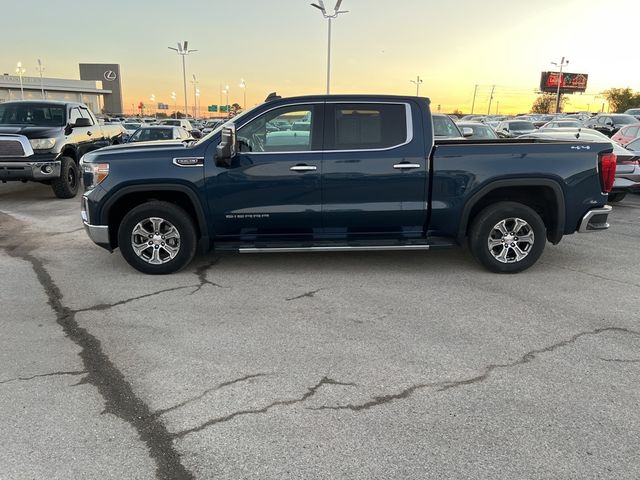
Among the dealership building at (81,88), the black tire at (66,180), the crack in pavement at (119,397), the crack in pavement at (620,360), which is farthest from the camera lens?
the dealership building at (81,88)

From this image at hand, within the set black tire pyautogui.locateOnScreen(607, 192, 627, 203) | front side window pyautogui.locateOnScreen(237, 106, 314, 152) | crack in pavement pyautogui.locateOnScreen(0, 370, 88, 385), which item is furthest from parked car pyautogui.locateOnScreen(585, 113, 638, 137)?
crack in pavement pyautogui.locateOnScreen(0, 370, 88, 385)

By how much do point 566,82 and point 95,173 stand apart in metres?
113

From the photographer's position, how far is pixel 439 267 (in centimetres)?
621

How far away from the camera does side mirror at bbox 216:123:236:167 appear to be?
532 cm

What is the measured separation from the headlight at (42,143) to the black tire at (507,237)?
355 inches

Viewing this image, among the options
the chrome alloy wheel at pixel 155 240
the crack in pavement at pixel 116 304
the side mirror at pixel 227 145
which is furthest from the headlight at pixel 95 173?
the crack in pavement at pixel 116 304

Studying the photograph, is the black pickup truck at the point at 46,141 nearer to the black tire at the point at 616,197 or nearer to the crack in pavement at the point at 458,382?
the crack in pavement at the point at 458,382

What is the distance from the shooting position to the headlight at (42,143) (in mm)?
10477

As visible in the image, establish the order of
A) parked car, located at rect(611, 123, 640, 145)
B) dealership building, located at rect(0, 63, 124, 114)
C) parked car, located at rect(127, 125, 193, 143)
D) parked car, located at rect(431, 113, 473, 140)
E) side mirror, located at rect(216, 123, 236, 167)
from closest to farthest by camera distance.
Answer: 1. side mirror, located at rect(216, 123, 236, 167)
2. parked car, located at rect(431, 113, 473, 140)
3. parked car, located at rect(611, 123, 640, 145)
4. parked car, located at rect(127, 125, 193, 143)
5. dealership building, located at rect(0, 63, 124, 114)

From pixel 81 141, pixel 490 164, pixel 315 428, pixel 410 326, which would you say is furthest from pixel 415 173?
pixel 81 141

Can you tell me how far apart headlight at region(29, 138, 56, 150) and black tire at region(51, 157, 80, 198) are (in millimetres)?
417

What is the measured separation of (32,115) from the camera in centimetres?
1160

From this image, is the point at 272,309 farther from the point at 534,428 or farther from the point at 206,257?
the point at 534,428

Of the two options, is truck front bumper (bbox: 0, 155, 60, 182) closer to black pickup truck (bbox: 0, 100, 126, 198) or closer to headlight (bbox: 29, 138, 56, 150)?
black pickup truck (bbox: 0, 100, 126, 198)
